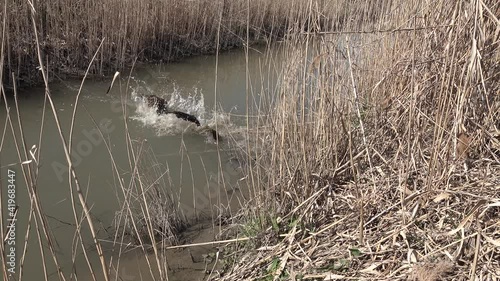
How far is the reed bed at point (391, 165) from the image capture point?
1617 mm

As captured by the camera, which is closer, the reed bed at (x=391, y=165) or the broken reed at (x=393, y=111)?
the reed bed at (x=391, y=165)

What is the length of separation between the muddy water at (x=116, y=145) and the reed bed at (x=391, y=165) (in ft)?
1.02

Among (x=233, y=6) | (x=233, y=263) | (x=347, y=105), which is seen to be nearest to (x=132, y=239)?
(x=233, y=263)

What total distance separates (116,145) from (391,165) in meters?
2.74

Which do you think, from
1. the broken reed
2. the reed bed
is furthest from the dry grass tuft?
the broken reed

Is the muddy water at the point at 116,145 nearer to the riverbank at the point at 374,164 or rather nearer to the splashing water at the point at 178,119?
the splashing water at the point at 178,119

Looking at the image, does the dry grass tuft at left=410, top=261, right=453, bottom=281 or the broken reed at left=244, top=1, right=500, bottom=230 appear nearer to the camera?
the dry grass tuft at left=410, top=261, right=453, bottom=281

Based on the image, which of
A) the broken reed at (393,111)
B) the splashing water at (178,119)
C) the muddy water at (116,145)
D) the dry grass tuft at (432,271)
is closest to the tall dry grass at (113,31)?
the muddy water at (116,145)

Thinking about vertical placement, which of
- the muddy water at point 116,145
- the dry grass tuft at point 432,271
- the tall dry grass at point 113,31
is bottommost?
the muddy water at point 116,145

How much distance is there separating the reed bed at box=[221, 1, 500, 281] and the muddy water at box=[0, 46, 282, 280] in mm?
312

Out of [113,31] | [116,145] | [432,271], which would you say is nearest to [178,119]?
[116,145]

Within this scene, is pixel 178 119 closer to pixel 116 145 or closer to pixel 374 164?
pixel 116 145

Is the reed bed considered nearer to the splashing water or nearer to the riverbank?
the riverbank

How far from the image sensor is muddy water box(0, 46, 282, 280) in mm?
2695
